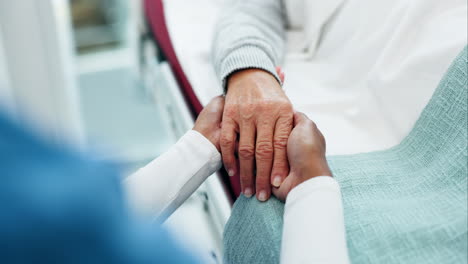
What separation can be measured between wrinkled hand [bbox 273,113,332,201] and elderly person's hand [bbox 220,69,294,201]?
0.02 metres

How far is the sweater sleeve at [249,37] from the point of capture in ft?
2.63

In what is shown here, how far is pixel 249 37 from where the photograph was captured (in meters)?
0.86

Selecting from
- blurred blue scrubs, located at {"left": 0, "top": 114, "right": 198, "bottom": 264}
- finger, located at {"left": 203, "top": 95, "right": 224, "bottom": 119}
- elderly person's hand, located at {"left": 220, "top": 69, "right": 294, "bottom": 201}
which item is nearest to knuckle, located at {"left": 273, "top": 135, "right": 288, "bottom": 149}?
elderly person's hand, located at {"left": 220, "top": 69, "right": 294, "bottom": 201}

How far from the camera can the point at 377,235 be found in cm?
53

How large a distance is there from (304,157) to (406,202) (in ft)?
0.44

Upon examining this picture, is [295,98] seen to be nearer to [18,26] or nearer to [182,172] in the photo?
[182,172]

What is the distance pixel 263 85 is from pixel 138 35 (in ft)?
2.39

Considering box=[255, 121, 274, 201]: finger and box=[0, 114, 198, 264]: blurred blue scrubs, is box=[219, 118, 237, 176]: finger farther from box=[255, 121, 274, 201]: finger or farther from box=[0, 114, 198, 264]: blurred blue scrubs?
box=[0, 114, 198, 264]: blurred blue scrubs

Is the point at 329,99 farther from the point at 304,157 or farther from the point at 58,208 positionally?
the point at 58,208

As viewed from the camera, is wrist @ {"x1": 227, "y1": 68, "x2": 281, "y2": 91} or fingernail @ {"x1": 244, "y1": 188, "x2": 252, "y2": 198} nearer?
fingernail @ {"x1": 244, "y1": 188, "x2": 252, "y2": 198}

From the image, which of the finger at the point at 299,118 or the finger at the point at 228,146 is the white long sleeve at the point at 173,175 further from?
the finger at the point at 299,118

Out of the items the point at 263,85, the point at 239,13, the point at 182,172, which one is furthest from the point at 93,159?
the point at 239,13

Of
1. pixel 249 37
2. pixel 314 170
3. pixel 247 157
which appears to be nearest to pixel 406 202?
pixel 314 170

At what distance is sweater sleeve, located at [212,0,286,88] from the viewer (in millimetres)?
802
